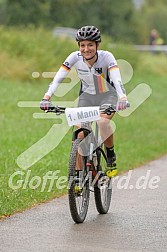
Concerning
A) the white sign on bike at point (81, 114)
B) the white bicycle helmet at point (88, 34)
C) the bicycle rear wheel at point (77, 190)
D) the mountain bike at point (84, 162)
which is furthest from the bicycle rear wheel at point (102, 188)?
the white bicycle helmet at point (88, 34)

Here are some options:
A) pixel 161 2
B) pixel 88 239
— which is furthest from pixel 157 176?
pixel 161 2

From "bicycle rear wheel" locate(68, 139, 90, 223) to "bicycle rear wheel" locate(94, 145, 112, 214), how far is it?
14.4 inches

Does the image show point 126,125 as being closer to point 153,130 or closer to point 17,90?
point 153,130

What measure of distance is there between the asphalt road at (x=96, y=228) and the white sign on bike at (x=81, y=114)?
1.17 metres

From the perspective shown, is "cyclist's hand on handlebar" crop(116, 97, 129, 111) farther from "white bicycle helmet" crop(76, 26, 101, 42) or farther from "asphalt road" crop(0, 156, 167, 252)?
"asphalt road" crop(0, 156, 167, 252)

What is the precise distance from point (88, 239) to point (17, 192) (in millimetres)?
2550

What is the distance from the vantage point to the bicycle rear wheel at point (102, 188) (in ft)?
31.8

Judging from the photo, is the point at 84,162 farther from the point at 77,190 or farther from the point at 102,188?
the point at 102,188

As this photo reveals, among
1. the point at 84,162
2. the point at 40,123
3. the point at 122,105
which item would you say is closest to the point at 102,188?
the point at 84,162

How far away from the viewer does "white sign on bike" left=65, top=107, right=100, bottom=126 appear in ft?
30.0

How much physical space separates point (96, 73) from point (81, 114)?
718mm

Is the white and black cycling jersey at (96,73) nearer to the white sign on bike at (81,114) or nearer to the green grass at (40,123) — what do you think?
the white sign on bike at (81,114)

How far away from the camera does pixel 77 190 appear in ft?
29.7

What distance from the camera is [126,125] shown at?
65.9 ft
